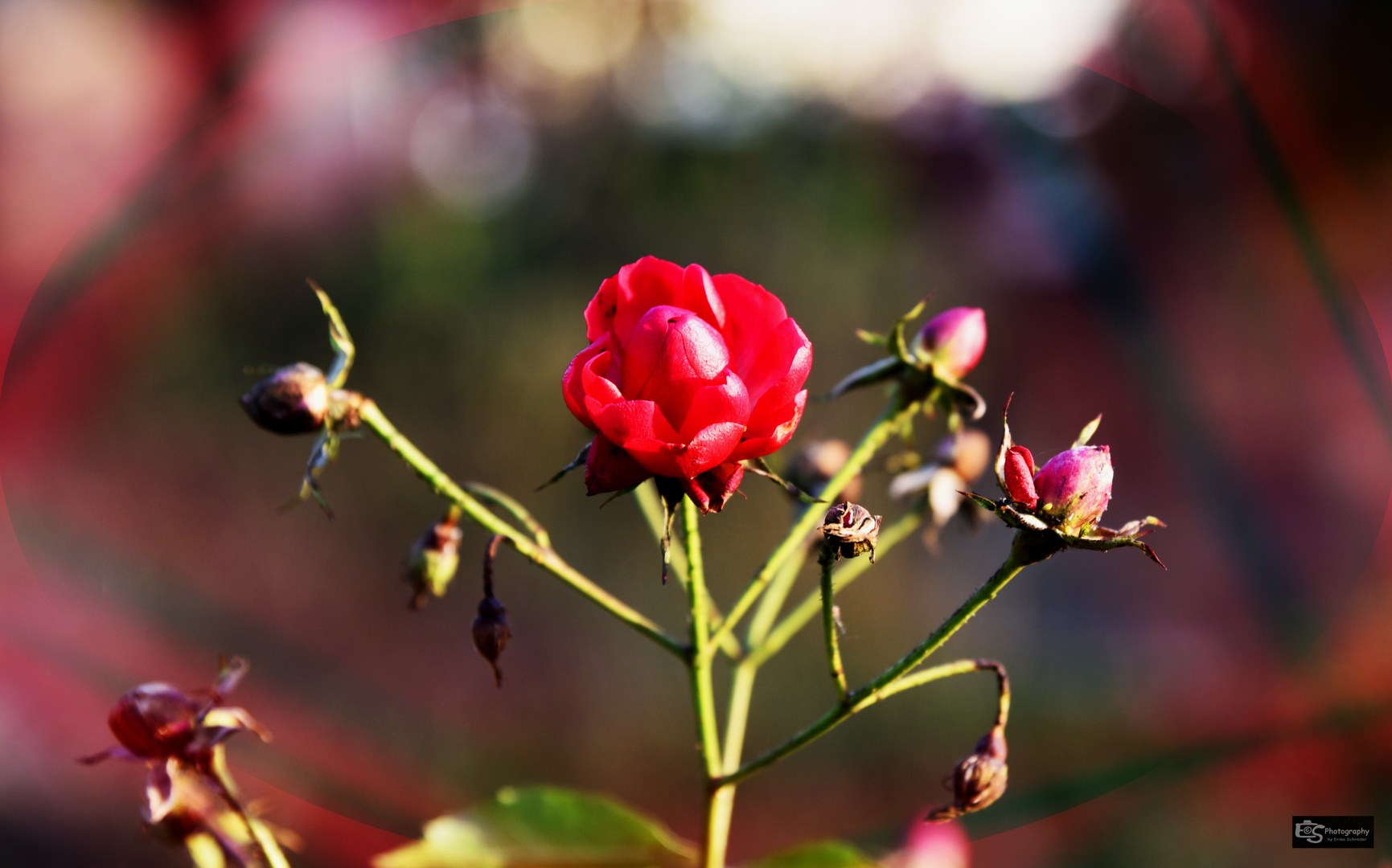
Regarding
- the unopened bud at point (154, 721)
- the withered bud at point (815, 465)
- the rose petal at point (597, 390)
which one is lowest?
the unopened bud at point (154, 721)

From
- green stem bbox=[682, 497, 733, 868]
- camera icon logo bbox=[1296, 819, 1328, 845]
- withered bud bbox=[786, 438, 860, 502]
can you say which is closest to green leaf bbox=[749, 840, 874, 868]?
green stem bbox=[682, 497, 733, 868]

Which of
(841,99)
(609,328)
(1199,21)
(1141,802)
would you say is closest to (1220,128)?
(1199,21)

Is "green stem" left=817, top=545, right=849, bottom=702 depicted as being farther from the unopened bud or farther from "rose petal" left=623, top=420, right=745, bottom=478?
the unopened bud

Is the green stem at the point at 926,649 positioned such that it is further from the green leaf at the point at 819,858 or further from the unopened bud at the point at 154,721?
the unopened bud at the point at 154,721

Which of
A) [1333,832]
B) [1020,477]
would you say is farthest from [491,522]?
[1333,832]

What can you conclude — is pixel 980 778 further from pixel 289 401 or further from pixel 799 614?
pixel 289 401

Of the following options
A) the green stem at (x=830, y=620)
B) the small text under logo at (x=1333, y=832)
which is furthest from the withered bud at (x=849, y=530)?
the small text under logo at (x=1333, y=832)
